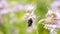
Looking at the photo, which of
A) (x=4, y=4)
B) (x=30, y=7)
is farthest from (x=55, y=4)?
(x=4, y=4)

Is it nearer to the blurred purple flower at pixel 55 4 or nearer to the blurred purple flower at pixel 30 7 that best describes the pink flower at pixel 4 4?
the blurred purple flower at pixel 30 7

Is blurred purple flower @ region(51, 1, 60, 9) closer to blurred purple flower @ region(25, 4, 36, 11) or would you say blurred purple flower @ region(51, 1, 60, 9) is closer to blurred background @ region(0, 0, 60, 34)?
blurred background @ region(0, 0, 60, 34)

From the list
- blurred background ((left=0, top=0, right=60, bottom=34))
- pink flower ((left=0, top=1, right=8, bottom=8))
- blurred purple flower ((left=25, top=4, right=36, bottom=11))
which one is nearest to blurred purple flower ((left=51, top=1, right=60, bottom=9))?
blurred background ((left=0, top=0, right=60, bottom=34))

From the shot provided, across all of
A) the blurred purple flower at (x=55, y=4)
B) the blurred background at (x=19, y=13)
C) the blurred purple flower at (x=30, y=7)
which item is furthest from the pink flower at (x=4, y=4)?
the blurred purple flower at (x=55, y=4)

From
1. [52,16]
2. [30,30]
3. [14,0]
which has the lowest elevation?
[30,30]

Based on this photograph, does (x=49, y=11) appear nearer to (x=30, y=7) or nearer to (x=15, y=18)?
(x=30, y=7)

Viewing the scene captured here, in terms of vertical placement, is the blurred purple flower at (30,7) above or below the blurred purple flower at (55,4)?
below

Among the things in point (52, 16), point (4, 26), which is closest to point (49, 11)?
point (52, 16)

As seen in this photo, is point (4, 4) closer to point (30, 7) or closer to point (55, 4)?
point (30, 7)
